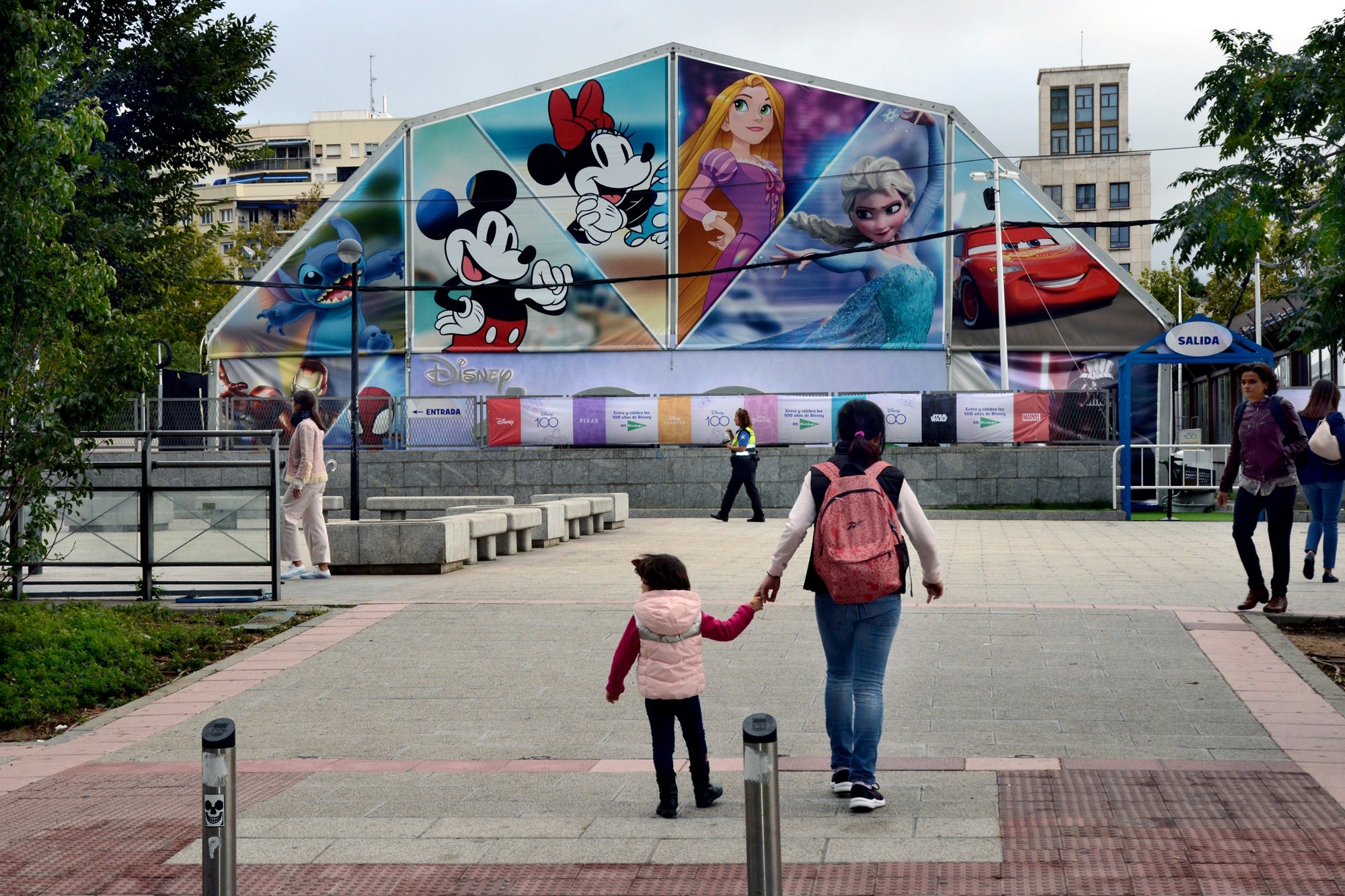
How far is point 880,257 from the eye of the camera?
34562 millimetres

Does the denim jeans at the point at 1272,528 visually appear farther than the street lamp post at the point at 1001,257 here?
No

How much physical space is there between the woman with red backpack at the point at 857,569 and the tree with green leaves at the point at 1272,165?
3.49 meters

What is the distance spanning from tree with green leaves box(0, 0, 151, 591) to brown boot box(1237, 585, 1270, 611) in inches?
313

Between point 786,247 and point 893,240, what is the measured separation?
2.55 meters

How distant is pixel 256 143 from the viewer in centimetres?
2509

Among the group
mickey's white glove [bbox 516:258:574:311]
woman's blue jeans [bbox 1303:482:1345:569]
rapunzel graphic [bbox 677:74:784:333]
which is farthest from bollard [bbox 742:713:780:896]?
mickey's white glove [bbox 516:258:574:311]

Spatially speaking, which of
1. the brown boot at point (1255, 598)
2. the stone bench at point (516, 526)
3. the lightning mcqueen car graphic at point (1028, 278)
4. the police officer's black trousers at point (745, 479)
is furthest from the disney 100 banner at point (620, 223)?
the brown boot at point (1255, 598)

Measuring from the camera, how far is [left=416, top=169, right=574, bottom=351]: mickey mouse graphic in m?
35.2

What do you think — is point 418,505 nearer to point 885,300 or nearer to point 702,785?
point 702,785

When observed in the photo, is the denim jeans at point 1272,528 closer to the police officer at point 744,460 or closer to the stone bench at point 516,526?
the stone bench at point 516,526

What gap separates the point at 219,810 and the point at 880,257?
32037mm

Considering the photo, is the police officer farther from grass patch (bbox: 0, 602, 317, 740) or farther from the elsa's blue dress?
the elsa's blue dress

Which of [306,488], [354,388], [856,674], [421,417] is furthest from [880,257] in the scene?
[856,674]

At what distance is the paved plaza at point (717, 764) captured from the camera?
15.8ft
